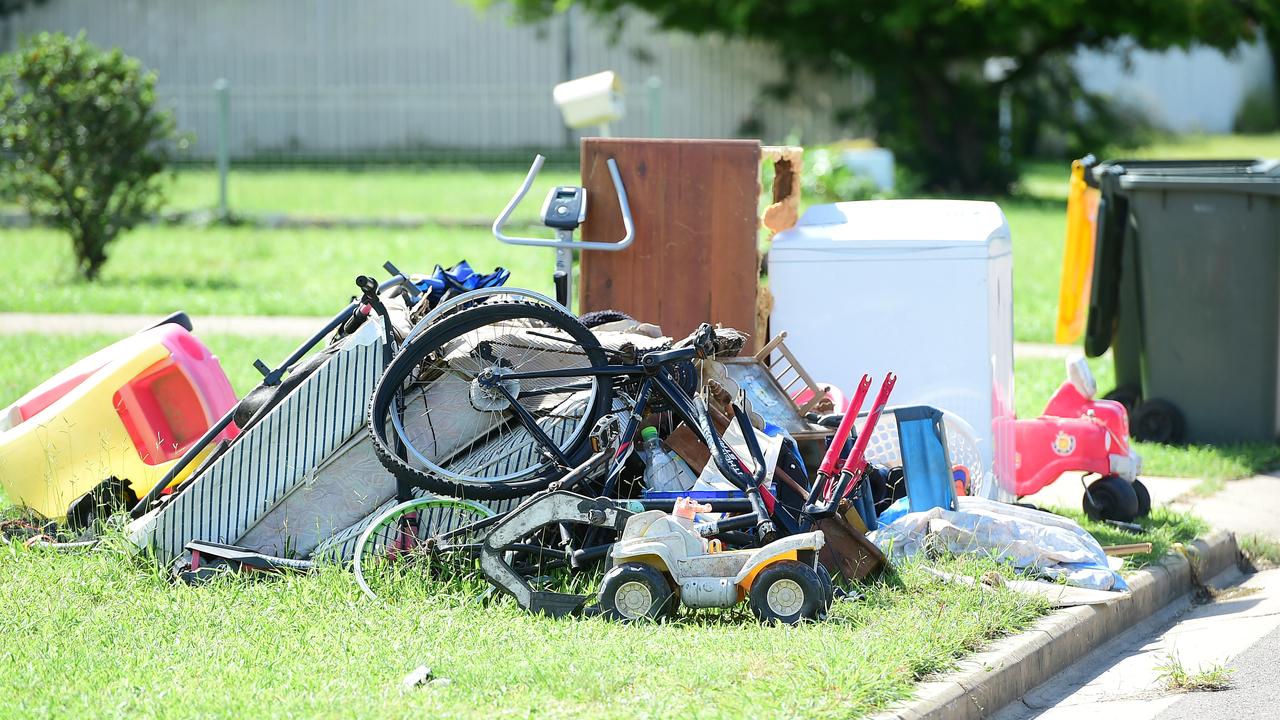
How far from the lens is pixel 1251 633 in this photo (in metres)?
5.35

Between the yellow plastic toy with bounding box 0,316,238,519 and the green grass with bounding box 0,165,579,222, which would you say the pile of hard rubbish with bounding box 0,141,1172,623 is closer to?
the yellow plastic toy with bounding box 0,316,238,519

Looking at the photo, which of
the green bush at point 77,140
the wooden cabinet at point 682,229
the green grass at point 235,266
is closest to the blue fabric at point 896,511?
the wooden cabinet at point 682,229

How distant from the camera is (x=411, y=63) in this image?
2922 cm

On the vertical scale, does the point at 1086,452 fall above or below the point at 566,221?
below

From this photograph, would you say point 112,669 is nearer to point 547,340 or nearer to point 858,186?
point 547,340

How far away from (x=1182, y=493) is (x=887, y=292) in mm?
1914

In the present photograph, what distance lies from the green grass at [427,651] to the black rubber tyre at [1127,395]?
3.57 m

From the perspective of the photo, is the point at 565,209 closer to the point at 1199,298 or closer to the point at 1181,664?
the point at 1181,664

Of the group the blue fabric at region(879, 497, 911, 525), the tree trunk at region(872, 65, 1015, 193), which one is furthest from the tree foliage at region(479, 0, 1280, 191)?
the blue fabric at region(879, 497, 911, 525)

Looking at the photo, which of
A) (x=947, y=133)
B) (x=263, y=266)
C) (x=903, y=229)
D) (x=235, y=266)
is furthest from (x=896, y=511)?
(x=947, y=133)

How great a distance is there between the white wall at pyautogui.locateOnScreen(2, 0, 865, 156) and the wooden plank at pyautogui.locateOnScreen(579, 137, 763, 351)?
19526 mm

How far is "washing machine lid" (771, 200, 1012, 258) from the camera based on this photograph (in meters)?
6.35

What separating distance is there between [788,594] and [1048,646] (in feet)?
2.84

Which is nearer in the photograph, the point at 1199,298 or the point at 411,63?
the point at 1199,298
